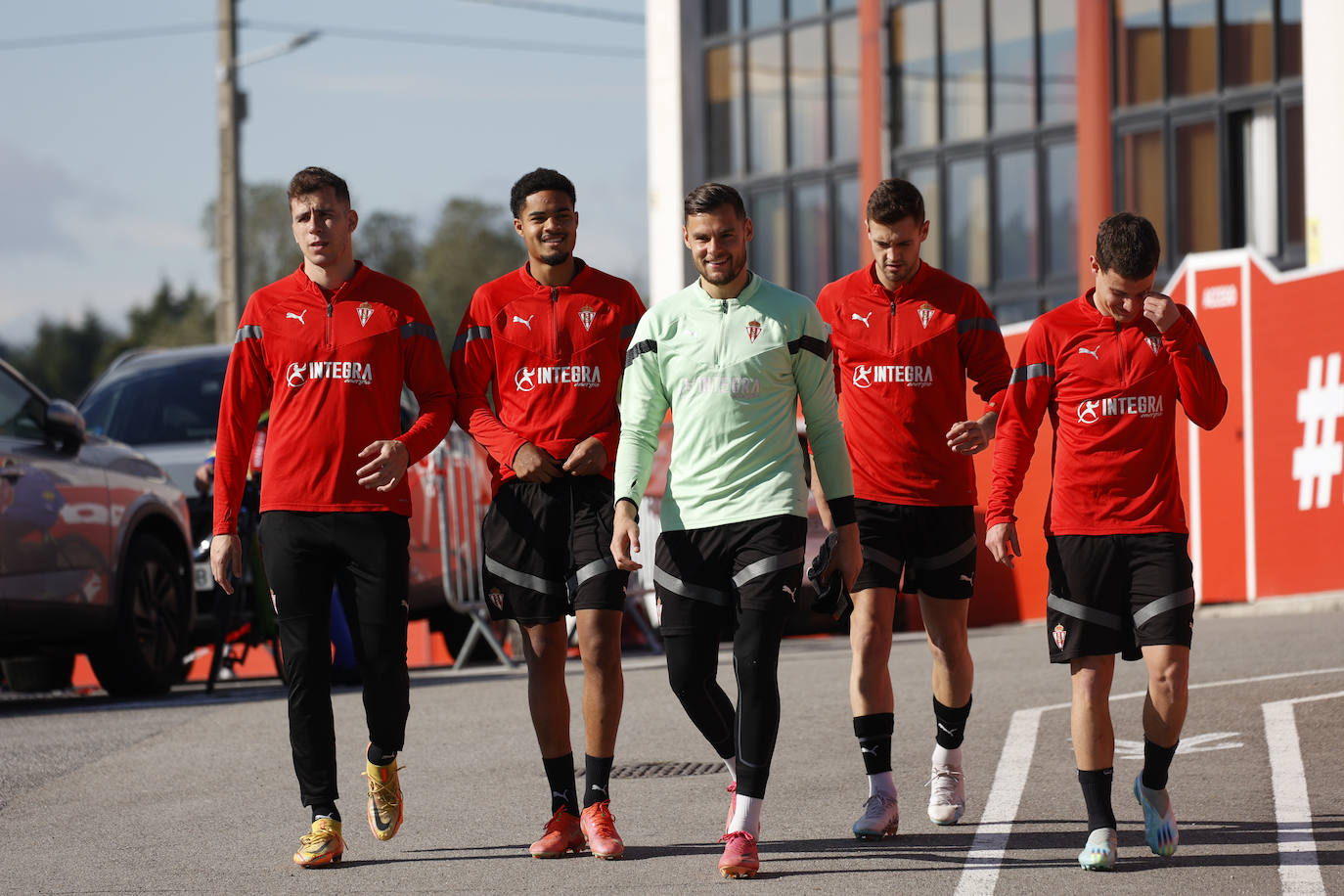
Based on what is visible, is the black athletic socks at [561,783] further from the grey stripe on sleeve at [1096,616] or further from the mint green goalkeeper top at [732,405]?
the grey stripe on sleeve at [1096,616]

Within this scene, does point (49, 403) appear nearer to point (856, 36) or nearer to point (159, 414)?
point (159, 414)

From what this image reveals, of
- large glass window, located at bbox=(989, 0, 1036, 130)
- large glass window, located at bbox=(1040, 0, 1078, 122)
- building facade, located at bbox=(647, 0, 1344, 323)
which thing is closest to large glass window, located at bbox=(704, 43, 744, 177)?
building facade, located at bbox=(647, 0, 1344, 323)

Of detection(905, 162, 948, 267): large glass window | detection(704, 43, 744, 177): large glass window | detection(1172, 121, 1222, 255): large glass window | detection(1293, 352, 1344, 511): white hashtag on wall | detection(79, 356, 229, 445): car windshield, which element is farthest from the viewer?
detection(704, 43, 744, 177): large glass window

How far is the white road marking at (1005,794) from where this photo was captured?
593cm

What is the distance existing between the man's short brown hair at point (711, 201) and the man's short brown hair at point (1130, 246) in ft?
Result: 3.70

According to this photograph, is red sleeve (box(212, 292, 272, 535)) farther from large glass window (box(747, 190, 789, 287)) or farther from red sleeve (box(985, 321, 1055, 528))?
large glass window (box(747, 190, 789, 287))

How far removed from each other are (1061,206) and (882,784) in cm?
1999

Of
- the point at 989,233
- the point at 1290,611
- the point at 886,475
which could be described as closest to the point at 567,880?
the point at 886,475

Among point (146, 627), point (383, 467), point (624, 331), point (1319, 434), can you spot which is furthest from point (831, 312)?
point (1319, 434)

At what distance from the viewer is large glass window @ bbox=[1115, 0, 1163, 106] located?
78.4ft

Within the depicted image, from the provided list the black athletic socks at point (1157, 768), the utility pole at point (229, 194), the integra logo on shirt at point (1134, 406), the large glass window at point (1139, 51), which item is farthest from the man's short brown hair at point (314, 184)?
the utility pole at point (229, 194)

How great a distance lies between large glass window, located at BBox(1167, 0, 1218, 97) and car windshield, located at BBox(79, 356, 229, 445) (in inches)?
542

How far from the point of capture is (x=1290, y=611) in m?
15.4

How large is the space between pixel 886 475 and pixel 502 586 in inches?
53.9
